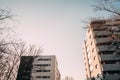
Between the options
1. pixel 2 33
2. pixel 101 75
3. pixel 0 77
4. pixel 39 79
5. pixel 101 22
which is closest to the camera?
pixel 2 33

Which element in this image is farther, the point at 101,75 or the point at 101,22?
the point at 101,75

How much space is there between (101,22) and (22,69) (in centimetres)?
1532

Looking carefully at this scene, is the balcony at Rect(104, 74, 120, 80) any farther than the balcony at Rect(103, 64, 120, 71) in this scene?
No

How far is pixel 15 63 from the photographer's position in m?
20.5

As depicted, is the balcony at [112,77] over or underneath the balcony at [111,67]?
underneath

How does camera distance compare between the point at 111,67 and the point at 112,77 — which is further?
the point at 111,67

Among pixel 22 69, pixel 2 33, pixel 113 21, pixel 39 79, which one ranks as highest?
pixel 113 21

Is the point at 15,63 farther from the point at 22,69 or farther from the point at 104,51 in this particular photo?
the point at 104,51

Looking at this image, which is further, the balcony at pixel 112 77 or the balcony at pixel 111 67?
the balcony at pixel 111 67

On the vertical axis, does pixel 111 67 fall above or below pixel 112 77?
above

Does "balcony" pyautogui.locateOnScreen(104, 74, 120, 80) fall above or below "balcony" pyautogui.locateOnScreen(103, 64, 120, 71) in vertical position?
below

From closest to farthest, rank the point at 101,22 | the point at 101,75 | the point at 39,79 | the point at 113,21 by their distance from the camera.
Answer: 1. the point at 113,21
2. the point at 101,22
3. the point at 101,75
4. the point at 39,79

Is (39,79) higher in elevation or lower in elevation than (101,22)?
lower

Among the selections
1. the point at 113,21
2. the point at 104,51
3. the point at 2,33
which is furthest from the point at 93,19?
the point at 104,51
